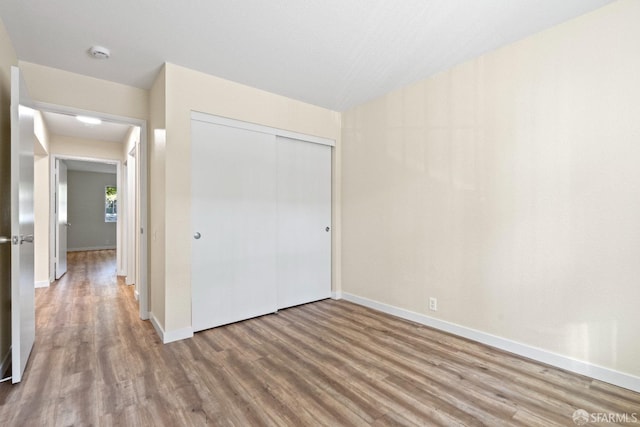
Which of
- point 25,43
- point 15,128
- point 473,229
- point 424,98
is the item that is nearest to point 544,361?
point 473,229

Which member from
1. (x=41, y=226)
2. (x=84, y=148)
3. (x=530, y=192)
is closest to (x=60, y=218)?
(x=41, y=226)

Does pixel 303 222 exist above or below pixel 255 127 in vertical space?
below

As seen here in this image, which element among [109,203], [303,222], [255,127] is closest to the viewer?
[255,127]

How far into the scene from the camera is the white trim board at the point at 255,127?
2973mm

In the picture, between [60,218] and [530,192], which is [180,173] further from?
[60,218]

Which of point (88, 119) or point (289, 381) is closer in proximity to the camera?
point (289, 381)

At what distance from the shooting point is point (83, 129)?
4.75 m

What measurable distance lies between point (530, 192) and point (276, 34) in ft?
7.78

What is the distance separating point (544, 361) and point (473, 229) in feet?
3.71

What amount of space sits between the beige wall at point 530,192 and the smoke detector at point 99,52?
2.78 metres

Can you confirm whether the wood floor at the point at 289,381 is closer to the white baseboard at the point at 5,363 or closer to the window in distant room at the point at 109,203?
the white baseboard at the point at 5,363

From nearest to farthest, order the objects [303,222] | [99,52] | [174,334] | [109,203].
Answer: [99,52]
[174,334]
[303,222]
[109,203]

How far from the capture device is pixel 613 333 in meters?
2.01

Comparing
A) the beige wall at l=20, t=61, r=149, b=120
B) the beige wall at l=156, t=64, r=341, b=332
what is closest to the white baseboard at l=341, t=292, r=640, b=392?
the beige wall at l=156, t=64, r=341, b=332
